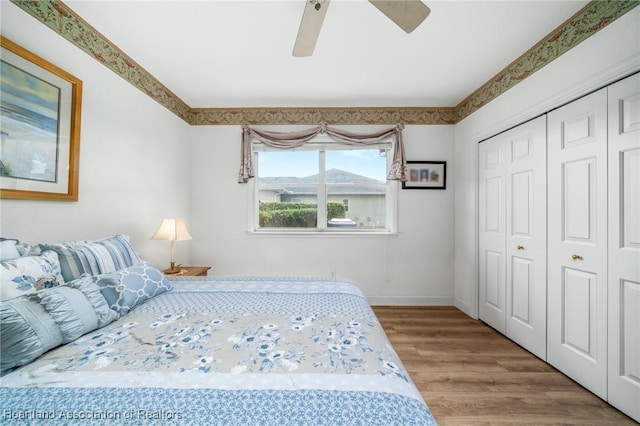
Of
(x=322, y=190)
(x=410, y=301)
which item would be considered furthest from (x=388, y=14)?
(x=410, y=301)

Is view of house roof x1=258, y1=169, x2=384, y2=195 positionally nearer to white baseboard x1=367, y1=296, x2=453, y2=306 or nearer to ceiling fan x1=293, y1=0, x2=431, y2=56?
white baseboard x1=367, y1=296, x2=453, y2=306

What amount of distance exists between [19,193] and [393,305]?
3.53 m

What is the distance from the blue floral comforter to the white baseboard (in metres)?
2.16

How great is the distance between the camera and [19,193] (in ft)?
4.91

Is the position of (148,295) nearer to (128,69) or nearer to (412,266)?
(128,69)

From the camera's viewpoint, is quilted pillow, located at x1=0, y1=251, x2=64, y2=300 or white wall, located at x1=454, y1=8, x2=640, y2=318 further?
white wall, located at x1=454, y1=8, x2=640, y2=318

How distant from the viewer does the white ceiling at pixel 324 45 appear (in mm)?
1791

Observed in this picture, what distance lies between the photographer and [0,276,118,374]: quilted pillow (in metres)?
0.89

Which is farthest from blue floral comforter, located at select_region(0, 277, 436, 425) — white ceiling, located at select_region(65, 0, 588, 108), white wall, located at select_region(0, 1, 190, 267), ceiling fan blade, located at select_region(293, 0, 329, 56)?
white ceiling, located at select_region(65, 0, 588, 108)

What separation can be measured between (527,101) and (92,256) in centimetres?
344

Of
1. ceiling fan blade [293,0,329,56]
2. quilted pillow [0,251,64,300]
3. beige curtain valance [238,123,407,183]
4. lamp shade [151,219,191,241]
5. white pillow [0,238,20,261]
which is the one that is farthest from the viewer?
beige curtain valance [238,123,407,183]

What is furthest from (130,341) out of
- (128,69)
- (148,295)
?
(128,69)

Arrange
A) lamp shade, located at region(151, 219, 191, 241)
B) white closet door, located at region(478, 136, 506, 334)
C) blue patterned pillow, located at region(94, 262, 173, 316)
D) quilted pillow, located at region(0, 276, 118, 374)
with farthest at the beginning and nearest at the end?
white closet door, located at region(478, 136, 506, 334)
lamp shade, located at region(151, 219, 191, 241)
blue patterned pillow, located at region(94, 262, 173, 316)
quilted pillow, located at region(0, 276, 118, 374)

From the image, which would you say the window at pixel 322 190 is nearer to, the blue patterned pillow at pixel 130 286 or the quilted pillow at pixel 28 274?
the blue patterned pillow at pixel 130 286
